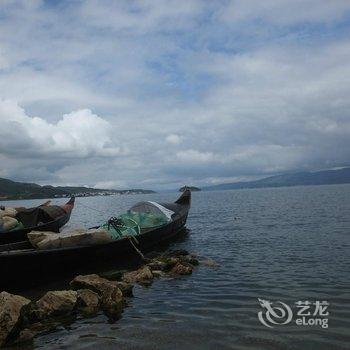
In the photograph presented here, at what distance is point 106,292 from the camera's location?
45.1 ft

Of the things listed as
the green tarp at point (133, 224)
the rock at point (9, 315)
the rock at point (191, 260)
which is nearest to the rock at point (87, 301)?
the rock at point (9, 315)

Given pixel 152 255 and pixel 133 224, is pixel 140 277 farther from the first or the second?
pixel 133 224

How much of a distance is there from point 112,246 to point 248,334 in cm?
1070

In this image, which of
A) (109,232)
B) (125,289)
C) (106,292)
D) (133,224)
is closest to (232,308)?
(125,289)

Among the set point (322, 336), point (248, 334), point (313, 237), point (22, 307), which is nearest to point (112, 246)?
point (22, 307)

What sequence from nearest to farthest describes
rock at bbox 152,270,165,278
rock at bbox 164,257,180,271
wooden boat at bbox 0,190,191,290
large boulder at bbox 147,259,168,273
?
wooden boat at bbox 0,190,191,290, rock at bbox 152,270,165,278, rock at bbox 164,257,180,271, large boulder at bbox 147,259,168,273

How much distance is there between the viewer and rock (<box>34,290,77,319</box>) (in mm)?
12459

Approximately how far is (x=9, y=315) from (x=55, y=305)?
2150 millimetres

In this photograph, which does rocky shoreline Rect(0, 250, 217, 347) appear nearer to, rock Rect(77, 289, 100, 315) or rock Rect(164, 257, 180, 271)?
rock Rect(77, 289, 100, 315)

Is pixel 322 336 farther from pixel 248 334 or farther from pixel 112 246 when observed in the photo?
pixel 112 246

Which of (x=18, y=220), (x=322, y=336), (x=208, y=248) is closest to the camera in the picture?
(x=322, y=336)

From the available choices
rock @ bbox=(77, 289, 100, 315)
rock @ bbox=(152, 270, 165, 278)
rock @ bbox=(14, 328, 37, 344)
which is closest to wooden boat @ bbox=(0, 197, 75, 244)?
rock @ bbox=(152, 270, 165, 278)

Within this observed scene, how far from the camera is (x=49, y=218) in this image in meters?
35.5

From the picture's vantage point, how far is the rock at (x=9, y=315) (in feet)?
34.0
